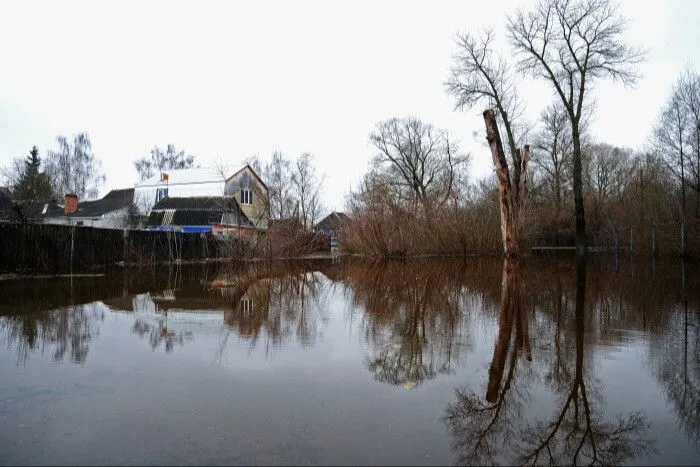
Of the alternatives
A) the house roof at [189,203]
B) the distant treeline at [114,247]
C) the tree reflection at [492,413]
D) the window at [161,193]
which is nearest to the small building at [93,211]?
the window at [161,193]

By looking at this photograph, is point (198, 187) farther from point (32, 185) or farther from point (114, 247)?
point (114, 247)

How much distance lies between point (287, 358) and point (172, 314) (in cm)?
346

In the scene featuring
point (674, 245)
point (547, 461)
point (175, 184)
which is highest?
point (175, 184)

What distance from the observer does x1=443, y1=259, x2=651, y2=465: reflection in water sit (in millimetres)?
2702

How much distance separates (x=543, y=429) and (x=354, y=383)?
4.94 ft

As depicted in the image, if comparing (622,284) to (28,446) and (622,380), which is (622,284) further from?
(28,446)

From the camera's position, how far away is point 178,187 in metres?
48.4

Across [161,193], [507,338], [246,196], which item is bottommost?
[507,338]

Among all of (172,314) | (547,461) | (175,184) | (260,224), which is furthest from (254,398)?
(175,184)

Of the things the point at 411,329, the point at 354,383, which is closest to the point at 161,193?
the point at 411,329

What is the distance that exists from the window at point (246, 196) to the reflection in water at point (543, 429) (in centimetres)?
4608

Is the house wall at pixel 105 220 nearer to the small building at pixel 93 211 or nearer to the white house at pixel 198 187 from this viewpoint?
the small building at pixel 93 211

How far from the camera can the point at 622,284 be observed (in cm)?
1136

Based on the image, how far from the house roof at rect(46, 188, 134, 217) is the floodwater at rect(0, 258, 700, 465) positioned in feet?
144
